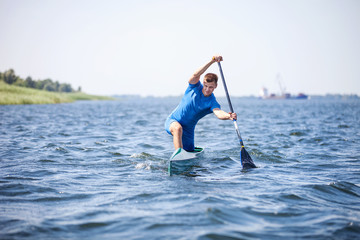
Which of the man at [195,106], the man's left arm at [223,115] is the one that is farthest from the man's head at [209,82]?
the man's left arm at [223,115]

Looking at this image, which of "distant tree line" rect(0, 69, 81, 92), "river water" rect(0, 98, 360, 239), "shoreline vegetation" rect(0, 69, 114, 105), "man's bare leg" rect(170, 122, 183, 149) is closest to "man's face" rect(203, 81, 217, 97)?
"man's bare leg" rect(170, 122, 183, 149)

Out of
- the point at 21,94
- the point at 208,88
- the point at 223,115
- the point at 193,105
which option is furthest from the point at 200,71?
the point at 21,94

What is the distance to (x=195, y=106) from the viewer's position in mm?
7926

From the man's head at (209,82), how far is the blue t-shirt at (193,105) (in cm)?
22

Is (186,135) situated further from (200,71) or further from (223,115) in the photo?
(200,71)

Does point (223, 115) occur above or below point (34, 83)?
below

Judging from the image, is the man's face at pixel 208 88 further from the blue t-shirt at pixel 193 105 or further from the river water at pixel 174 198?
the river water at pixel 174 198

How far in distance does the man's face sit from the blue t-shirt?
142 millimetres

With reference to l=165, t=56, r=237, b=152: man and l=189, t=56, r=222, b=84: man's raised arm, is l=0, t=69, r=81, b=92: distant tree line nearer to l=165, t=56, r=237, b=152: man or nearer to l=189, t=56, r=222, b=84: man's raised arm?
l=165, t=56, r=237, b=152: man

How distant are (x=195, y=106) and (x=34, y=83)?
121m

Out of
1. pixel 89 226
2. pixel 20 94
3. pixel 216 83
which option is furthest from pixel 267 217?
pixel 20 94

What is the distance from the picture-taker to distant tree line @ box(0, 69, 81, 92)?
9115cm

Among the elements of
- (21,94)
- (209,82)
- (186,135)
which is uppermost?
(21,94)

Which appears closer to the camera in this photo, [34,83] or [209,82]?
[209,82]
